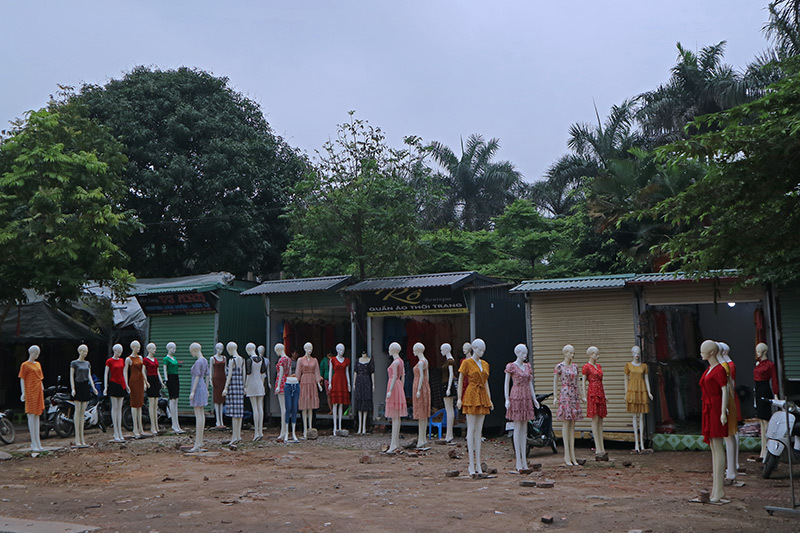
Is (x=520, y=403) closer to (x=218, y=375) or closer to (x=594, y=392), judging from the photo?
(x=594, y=392)

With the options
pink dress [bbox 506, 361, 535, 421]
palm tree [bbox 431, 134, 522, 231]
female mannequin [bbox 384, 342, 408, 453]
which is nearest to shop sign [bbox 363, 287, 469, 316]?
female mannequin [bbox 384, 342, 408, 453]

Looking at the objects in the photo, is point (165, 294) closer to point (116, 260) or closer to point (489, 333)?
point (116, 260)

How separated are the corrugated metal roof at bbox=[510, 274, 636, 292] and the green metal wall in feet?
27.8

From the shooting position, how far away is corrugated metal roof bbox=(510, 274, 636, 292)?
13352mm

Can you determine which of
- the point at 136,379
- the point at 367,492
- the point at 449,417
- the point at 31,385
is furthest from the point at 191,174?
the point at 367,492

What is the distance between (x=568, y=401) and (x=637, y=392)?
1.78 meters

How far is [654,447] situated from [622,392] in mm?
1077

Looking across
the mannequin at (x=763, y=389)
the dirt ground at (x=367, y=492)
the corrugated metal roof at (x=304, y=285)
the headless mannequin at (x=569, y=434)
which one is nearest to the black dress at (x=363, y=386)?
the corrugated metal roof at (x=304, y=285)

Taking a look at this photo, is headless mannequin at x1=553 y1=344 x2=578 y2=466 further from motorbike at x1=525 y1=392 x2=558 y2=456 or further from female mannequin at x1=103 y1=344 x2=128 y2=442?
female mannequin at x1=103 y1=344 x2=128 y2=442

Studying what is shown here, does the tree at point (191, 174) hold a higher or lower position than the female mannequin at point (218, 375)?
higher

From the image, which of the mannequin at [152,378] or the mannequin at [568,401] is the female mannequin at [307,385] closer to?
the mannequin at [152,378]

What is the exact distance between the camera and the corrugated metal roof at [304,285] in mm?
16812

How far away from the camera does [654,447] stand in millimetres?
12938

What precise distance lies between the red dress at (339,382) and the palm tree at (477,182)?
69.2 feet
